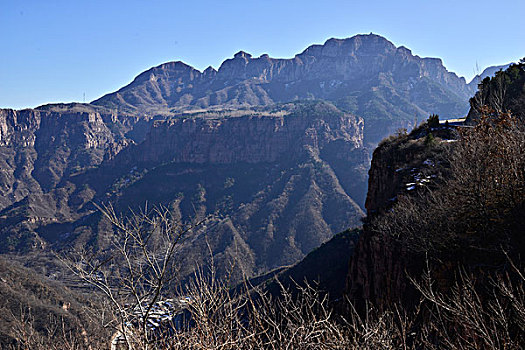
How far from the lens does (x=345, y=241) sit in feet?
191

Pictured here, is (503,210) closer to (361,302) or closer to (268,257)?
(361,302)

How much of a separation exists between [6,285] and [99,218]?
121885 mm

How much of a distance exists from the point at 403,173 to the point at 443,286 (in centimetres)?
1145

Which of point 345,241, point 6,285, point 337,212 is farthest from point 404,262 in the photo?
point 337,212

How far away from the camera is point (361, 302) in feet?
71.2

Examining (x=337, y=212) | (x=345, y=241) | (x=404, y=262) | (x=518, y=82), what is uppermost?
(x=518, y=82)

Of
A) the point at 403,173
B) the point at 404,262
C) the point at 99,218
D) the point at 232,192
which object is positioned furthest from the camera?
the point at 232,192

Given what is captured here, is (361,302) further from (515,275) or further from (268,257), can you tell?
(268,257)

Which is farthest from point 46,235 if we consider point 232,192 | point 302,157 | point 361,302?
point 361,302

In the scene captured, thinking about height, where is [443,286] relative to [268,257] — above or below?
above

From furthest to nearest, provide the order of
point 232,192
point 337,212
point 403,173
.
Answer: point 232,192
point 337,212
point 403,173

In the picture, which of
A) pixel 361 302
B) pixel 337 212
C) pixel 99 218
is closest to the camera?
pixel 361 302

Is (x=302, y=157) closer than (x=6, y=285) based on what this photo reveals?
No

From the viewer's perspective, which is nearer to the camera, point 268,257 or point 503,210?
point 503,210
